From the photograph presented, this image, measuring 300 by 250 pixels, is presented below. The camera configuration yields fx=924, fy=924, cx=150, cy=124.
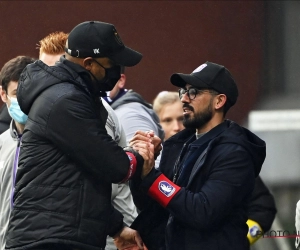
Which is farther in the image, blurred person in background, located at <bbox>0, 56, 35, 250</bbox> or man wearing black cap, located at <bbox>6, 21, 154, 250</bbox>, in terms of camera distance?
blurred person in background, located at <bbox>0, 56, 35, 250</bbox>

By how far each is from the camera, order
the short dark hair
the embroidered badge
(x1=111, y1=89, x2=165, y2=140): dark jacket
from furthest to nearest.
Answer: the embroidered badge → (x1=111, y1=89, x2=165, y2=140): dark jacket → the short dark hair

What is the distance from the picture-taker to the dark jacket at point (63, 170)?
3.98 metres

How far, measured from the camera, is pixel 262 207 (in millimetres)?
5852

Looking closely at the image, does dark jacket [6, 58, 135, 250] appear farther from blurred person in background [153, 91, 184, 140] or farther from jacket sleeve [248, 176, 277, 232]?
blurred person in background [153, 91, 184, 140]

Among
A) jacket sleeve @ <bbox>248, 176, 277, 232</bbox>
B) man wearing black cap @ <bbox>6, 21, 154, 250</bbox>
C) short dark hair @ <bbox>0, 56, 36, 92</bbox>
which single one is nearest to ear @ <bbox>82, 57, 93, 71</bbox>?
man wearing black cap @ <bbox>6, 21, 154, 250</bbox>

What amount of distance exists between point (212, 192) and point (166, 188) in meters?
0.22

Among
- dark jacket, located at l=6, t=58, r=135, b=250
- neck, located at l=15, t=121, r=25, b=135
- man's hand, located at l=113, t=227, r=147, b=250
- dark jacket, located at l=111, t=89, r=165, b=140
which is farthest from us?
dark jacket, located at l=111, t=89, r=165, b=140

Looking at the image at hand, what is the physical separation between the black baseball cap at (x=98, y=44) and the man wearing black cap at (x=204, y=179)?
372 millimetres

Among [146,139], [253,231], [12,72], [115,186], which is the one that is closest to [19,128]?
[12,72]

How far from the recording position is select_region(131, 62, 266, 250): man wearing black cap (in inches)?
166

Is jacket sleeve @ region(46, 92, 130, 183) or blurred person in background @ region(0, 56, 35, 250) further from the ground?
jacket sleeve @ region(46, 92, 130, 183)

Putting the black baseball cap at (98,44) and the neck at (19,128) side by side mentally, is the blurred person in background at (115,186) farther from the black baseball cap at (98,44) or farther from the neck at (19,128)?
the black baseball cap at (98,44)

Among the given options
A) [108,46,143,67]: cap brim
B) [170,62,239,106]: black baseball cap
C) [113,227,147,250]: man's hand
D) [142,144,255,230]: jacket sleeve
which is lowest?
[113,227,147,250]: man's hand

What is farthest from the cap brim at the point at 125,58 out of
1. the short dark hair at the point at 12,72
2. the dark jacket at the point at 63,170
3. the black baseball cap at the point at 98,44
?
the short dark hair at the point at 12,72
